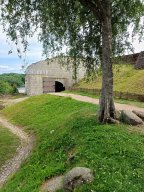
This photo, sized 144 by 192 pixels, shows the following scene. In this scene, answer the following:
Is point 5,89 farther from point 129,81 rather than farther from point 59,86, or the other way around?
point 129,81

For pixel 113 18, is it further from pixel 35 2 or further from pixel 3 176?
pixel 3 176

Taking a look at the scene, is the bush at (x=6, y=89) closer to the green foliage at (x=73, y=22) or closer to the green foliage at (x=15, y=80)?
the green foliage at (x=15, y=80)

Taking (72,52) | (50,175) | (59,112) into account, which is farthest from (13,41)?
(59,112)

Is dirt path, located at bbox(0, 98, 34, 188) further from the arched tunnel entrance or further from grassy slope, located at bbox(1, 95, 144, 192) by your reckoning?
the arched tunnel entrance

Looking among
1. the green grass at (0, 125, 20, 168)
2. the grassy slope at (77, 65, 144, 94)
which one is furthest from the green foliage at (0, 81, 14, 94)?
the green grass at (0, 125, 20, 168)

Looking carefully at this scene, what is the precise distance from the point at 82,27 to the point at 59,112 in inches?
496

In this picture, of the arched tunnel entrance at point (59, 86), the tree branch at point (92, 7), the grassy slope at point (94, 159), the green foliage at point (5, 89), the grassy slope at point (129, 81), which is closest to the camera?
the grassy slope at point (94, 159)

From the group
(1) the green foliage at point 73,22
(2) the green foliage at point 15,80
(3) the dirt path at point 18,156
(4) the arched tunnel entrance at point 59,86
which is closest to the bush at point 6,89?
(2) the green foliage at point 15,80

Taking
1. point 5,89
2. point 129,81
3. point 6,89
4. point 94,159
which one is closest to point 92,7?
point 94,159

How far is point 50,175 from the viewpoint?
14.9m

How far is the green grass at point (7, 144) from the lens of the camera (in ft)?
73.3

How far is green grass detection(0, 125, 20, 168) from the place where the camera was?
22.3 m

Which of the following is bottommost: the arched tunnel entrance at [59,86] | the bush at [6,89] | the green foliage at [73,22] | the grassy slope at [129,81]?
the bush at [6,89]

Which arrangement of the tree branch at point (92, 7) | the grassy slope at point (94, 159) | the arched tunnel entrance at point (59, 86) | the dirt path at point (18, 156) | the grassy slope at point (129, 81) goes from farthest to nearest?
the arched tunnel entrance at point (59, 86) < the grassy slope at point (129, 81) < the tree branch at point (92, 7) < the dirt path at point (18, 156) < the grassy slope at point (94, 159)
